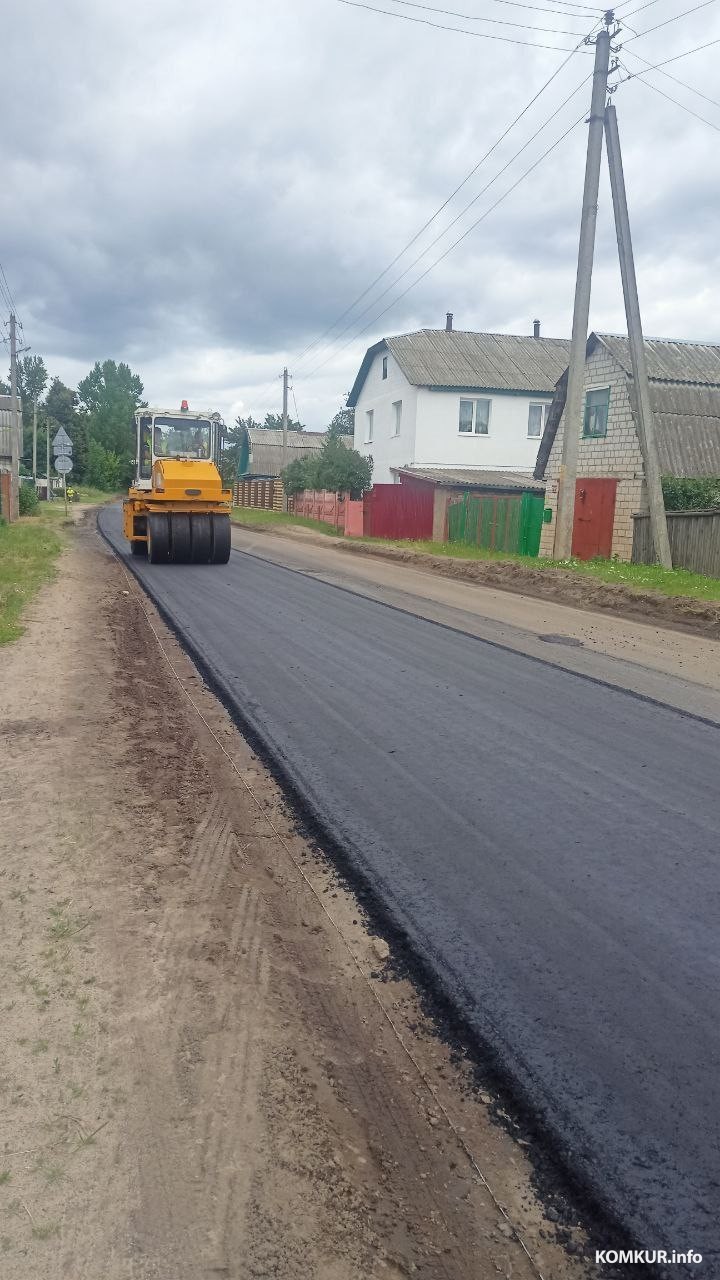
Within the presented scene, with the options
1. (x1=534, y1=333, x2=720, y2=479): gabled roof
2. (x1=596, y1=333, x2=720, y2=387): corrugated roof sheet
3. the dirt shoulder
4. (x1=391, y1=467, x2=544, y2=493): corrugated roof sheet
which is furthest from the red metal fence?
(x1=596, y1=333, x2=720, y2=387): corrugated roof sheet

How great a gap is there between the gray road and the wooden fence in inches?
369

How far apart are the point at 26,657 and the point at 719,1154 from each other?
25.1 ft

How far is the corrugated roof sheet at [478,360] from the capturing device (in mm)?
36250

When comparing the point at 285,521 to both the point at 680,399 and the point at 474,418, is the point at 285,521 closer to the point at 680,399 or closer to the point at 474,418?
the point at 474,418

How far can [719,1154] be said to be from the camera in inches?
97.5

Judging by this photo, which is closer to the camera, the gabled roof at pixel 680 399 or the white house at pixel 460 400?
the gabled roof at pixel 680 399

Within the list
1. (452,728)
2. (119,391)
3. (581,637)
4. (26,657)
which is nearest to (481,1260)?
(452,728)

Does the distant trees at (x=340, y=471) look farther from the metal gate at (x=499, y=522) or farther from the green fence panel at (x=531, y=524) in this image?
the green fence panel at (x=531, y=524)

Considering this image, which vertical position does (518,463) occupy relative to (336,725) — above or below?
above

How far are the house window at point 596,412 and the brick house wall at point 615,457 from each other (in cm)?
16

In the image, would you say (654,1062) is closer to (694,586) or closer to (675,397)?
(694,586)

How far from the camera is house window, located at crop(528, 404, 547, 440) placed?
37.0 m

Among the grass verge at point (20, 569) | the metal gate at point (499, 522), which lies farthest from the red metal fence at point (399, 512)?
the grass verge at point (20, 569)

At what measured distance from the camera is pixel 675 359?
25953mm
